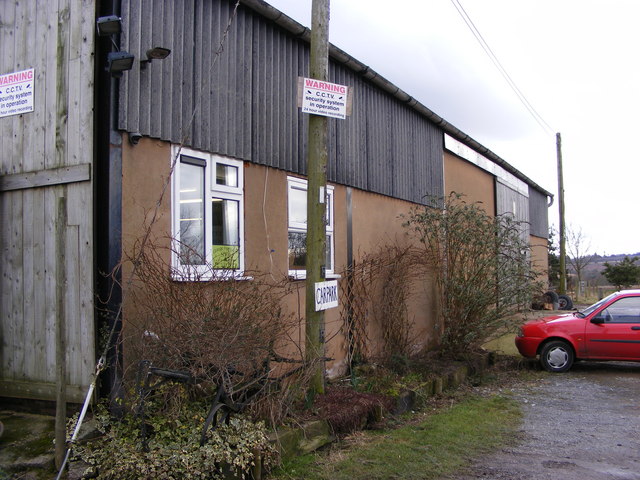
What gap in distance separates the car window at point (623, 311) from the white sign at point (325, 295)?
618 centimetres

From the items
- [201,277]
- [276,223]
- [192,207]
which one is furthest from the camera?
[276,223]

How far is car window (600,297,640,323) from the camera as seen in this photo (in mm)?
10094

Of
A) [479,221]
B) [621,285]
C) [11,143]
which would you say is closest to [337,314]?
[479,221]

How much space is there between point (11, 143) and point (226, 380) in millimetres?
3307

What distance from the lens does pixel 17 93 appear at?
5684mm

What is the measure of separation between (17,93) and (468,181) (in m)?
12.0

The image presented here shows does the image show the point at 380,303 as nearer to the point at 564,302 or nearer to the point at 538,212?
the point at 564,302

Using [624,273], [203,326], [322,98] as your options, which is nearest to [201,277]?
[203,326]

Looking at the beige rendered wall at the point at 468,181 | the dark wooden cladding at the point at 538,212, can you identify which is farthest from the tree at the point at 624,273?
the beige rendered wall at the point at 468,181

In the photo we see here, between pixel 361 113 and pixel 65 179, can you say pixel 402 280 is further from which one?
pixel 65 179

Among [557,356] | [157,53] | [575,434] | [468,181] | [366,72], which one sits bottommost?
[575,434]

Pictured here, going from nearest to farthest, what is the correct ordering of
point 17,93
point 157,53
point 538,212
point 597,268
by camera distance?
1. point 157,53
2. point 17,93
3. point 538,212
4. point 597,268

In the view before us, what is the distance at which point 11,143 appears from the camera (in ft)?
19.1

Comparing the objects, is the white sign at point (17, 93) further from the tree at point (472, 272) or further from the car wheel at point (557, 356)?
the car wheel at point (557, 356)
